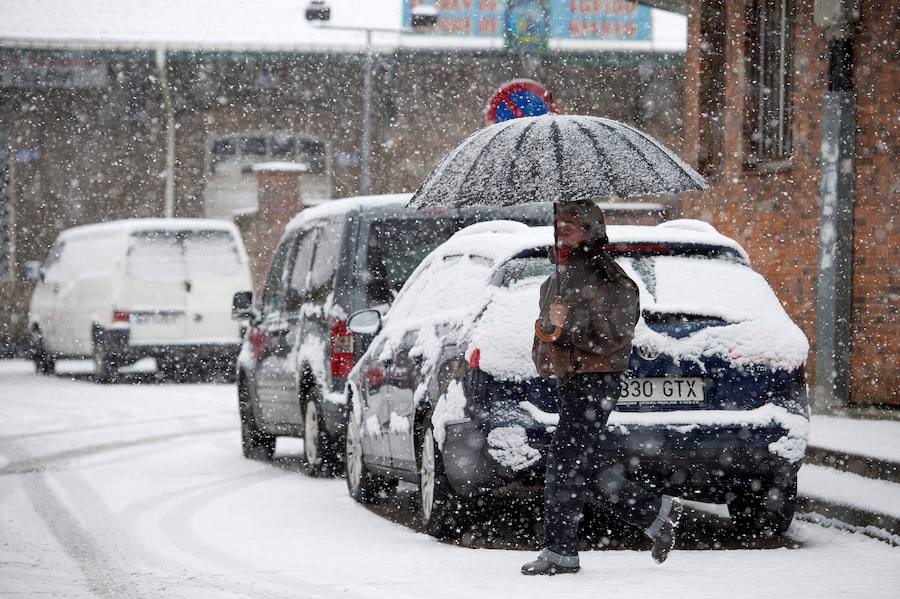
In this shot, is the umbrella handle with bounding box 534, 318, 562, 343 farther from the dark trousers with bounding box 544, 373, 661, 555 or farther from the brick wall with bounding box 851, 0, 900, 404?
the brick wall with bounding box 851, 0, 900, 404

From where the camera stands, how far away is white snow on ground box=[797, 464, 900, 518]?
8.91 m

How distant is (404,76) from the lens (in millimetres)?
39250

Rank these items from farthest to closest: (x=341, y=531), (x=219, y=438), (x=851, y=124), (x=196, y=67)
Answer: (x=196, y=67) < (x=219, y=438) < (x=851, y=124) < (x=341, y=531)

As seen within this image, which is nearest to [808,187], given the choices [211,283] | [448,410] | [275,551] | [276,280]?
[276,280]

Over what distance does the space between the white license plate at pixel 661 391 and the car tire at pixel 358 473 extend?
2636 mm

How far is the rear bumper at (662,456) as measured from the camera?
804cm

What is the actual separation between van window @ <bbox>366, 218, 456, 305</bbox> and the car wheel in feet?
9.35

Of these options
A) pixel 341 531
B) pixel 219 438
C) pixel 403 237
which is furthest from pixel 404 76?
pixel 341 531

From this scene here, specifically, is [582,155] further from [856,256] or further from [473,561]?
[856,256]

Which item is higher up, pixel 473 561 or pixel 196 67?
pixel 196 67

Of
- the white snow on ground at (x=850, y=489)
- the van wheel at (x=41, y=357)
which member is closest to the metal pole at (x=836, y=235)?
the white snow on ground at (x=850, y=489)

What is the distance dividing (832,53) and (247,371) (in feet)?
17.4

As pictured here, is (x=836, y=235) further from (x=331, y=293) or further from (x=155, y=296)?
(x=155, y=296)

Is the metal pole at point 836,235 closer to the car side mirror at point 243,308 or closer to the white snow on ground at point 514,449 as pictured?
the car side mirror at point 243,308
